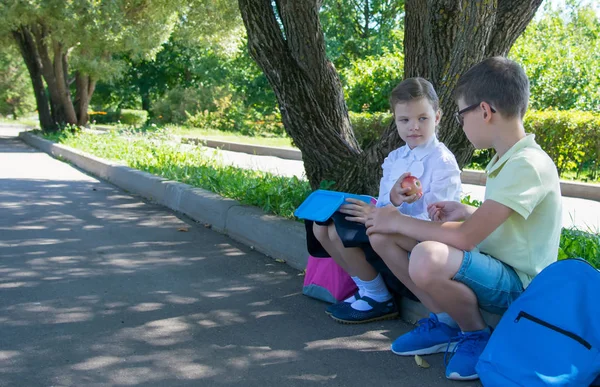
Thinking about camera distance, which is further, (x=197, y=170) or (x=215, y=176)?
(x=197, y=170)

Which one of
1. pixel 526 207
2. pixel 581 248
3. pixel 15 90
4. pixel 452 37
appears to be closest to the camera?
pixel 526 207

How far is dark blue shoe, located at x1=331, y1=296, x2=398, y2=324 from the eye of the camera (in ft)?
13.4

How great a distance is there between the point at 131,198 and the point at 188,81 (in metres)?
38.4

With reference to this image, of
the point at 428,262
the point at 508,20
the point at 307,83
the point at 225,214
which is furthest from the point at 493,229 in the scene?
the point at 225,214

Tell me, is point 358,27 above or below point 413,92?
above

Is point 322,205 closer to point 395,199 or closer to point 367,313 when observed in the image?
point 395,199

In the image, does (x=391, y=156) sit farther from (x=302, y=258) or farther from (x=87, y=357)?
(x=87, y=357)

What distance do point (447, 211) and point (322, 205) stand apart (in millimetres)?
815

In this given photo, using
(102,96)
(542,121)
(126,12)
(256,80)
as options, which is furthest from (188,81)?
(542,121)

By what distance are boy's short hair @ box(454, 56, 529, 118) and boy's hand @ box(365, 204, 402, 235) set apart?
2.24ft

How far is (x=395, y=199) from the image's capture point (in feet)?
12.5

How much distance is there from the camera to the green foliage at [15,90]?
153 ft

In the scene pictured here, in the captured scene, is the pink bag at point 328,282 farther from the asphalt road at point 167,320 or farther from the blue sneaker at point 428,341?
the blue sneaker at point 428,341

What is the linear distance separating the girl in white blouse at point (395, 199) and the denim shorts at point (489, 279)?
27.9 inches
